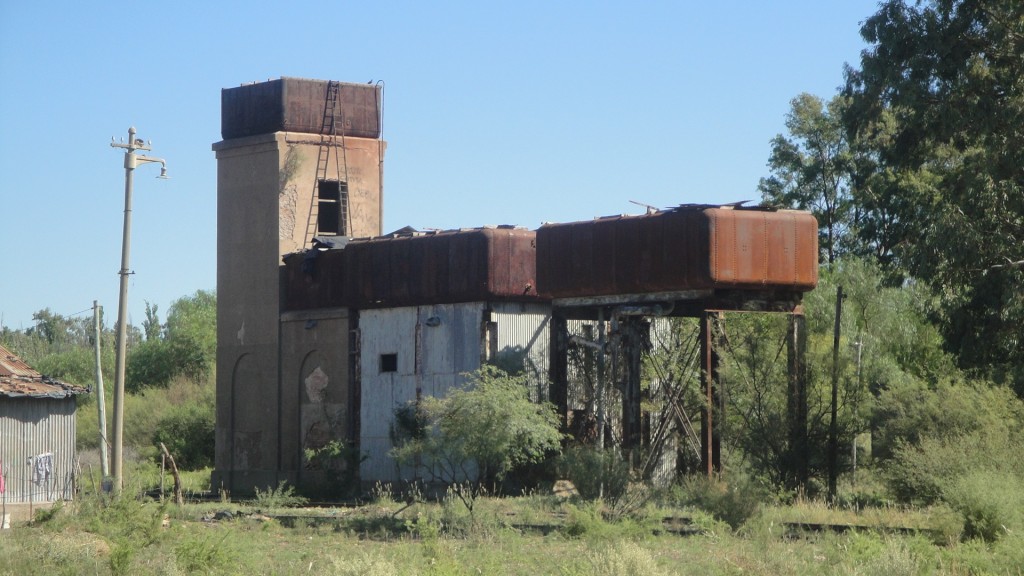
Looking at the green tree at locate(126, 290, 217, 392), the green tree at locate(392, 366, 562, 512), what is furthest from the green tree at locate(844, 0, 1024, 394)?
the green tree at locate(126, 290, 217, 392)

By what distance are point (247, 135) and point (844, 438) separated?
24376 millimetres

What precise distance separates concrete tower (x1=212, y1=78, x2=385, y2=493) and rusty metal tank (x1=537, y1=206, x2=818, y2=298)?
552 inches

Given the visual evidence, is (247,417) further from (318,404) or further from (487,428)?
(487,428)

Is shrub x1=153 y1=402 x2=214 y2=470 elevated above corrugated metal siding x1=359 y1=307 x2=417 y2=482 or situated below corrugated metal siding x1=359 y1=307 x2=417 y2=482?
below

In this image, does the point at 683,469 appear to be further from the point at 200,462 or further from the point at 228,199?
the point at 200,462

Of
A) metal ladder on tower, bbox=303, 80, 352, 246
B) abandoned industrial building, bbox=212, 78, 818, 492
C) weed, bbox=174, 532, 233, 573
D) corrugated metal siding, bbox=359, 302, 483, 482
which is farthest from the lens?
metal ladder on tower, bbox=303, 80, 352, 246

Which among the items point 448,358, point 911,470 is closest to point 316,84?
point 448,358

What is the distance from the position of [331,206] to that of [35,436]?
20.6 m

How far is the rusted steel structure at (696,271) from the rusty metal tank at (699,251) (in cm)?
3

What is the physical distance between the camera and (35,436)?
1106 inches

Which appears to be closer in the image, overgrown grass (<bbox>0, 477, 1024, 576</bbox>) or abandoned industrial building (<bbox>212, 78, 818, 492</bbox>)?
overgrown grass (<bbox>0, 477, 1024, 576</bbox>)

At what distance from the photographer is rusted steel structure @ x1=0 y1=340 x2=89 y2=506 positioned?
27438 mm

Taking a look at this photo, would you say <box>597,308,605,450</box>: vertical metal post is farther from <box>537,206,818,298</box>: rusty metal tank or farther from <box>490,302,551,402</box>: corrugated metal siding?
<box>490,302,551,402</box>: corrugated metal siding

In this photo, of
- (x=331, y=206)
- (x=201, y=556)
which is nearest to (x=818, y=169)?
(x=331, y=206)
